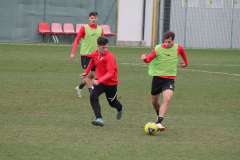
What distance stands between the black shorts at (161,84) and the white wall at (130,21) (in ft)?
98.6

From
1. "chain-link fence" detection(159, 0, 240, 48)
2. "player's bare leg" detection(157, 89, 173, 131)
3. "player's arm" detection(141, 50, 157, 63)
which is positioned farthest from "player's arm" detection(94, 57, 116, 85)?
"chain-link fence" detection(159, 0, 240, 48)

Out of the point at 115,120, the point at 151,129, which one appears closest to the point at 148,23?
the point at 115,120

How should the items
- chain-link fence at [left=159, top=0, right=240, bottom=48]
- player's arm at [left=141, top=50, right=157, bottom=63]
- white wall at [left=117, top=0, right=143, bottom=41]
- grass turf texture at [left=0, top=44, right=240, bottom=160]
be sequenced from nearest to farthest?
1. grass turf texture at [left=0, top=44, right=240, bottom=160]
2. player's arm at [left=141, top=50, right=157, bottom=63]
3. chain-link fence at [left=159, top=0, right=240, bottom=48]
4. white wall at [left=117, top=0, right=143, bottom=41]

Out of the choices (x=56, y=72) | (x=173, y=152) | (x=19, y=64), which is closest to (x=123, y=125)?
(x=173, y=152)

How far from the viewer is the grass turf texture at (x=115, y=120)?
10.1 meters

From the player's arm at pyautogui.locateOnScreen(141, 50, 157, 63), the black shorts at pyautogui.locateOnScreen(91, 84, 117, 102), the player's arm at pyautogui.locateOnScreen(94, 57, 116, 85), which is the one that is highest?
the player's arm at pyautogui.locateOnScreen(141, 50, 157, 63)

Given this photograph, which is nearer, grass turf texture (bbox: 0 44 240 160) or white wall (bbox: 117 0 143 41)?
grass turf texture (bbox: 0 44 240 160)

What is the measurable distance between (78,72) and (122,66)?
10.2 feet

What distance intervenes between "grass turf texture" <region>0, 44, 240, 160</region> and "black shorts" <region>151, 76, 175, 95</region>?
2.10 ft

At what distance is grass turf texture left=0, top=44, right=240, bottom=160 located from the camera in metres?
10.1

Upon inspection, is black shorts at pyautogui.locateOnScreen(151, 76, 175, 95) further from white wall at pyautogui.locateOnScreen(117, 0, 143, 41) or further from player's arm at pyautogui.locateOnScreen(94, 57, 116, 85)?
white wall at pyautogui.locateOnScreen(117, 0, 143, 41)

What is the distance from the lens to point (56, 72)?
76.6 feet

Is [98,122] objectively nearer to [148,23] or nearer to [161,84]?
[161,84]

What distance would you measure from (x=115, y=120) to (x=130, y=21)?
29633mm
